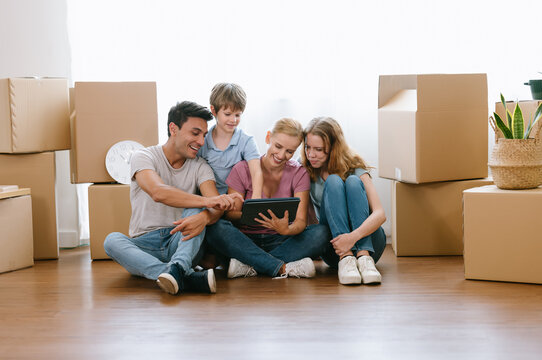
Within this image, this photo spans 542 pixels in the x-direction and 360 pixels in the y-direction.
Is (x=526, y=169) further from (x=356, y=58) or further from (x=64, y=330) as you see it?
(x=64, y=330)

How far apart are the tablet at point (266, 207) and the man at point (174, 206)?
9cm

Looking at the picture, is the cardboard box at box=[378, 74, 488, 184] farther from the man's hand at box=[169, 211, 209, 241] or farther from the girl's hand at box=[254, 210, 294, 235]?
the man's hand at box=[169, 211, 209, 241]

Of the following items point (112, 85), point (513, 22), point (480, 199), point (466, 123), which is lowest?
Answer: point (480, 199)

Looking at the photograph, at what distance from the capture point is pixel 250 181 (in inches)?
102

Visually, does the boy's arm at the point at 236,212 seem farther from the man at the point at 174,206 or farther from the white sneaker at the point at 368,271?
the white sneaker at the point at 368,271

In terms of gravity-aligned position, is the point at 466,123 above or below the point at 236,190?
above

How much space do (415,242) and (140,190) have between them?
4.09 feet

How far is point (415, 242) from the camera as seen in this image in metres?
2.87

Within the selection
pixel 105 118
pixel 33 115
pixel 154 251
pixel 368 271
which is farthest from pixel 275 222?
pixel 33 115

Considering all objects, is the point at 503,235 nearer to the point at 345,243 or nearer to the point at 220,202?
the point at 345,243

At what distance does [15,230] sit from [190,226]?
901mm

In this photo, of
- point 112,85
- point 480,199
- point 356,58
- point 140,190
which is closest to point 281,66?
point 356,58

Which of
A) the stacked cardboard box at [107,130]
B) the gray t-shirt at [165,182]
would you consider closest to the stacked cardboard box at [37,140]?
the stacked cardboard box at [107,130]

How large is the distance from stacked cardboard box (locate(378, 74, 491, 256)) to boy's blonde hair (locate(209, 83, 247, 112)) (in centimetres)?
71
